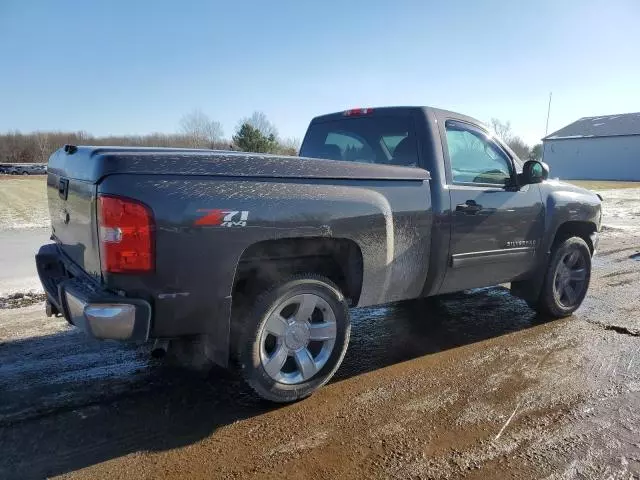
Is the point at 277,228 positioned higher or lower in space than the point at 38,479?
higher

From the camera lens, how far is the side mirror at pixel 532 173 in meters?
4.34

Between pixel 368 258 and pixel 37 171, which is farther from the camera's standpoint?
pixel 37 171

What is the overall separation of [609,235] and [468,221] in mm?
8664

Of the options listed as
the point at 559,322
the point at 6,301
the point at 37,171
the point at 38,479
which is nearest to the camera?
the point at 38,479

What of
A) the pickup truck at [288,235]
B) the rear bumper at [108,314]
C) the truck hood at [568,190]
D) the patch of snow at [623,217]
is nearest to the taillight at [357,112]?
the pickup truck at [288,235]

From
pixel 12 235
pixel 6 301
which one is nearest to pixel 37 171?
pixel 12 235

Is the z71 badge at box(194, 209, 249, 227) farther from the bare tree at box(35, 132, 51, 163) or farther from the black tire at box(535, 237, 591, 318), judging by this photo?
the bare tree at box(35, 132, 51, 163)

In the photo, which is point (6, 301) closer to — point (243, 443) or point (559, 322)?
point (243, 443)

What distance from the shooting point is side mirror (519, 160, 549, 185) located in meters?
4.34

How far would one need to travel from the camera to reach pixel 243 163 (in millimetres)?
2816

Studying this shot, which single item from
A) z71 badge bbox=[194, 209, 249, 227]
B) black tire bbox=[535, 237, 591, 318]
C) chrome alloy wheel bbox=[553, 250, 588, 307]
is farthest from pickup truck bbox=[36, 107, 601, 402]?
chrome alloy wheel bbox=[553, 250, 588, 307]

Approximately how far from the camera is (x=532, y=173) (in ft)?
14.2

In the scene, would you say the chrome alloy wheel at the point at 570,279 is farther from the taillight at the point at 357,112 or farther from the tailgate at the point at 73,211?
the tailgate at the point at 73,211

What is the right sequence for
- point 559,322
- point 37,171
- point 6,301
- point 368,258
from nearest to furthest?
point 368,258
point 559,322
point 6,301
point 37,171
